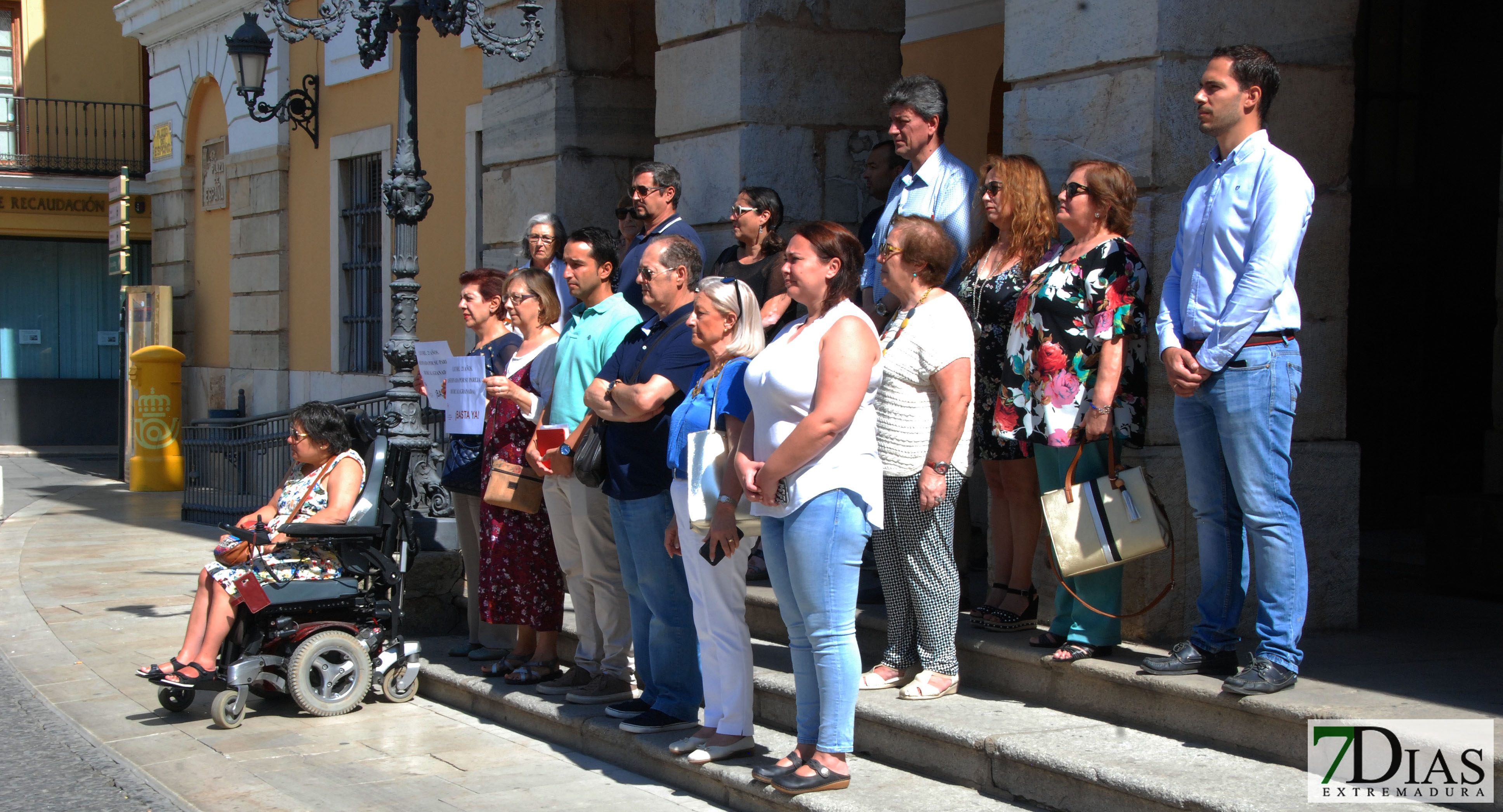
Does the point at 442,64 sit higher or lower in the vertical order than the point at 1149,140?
higher

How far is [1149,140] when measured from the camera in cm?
525

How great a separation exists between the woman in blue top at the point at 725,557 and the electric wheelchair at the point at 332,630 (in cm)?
204

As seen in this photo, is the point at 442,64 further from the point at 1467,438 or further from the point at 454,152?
the point at 1467,438

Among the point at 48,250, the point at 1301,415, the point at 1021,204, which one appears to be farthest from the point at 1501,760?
the point at 48,250

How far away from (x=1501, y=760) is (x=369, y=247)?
12650 mm

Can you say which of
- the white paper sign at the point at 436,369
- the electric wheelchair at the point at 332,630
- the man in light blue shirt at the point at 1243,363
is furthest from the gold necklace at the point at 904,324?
the electric wheelchair at the point at 332,630

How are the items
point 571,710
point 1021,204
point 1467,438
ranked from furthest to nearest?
1. point 1467,438
2. point 571,710
3. point 1021,204

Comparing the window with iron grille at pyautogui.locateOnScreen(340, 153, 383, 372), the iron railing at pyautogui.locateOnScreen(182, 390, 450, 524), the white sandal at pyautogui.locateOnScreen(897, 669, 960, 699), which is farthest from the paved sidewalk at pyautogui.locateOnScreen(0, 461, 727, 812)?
the window with iron grille at pyautogui.locateOnScreen(340, 153, 383, 372)

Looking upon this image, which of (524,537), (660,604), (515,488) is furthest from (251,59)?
(660,604)

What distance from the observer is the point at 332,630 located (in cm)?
619

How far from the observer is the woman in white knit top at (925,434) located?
4824 millimetres

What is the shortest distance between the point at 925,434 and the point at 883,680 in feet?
2.96

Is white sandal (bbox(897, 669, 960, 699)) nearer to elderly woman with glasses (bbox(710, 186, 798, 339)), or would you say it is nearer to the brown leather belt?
the brown leather belt

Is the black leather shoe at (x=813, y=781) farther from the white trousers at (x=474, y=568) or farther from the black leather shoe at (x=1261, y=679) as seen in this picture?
the white trousers at (x=474, y=568)
